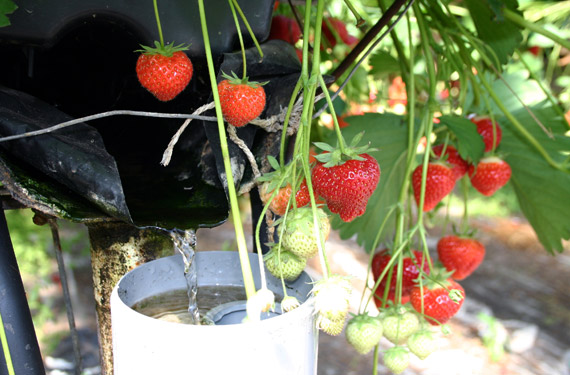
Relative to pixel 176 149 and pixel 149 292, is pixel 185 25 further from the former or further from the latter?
pixel 149 292

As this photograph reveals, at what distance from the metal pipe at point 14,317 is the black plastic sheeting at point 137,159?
90 mm

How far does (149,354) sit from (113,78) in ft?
1.02

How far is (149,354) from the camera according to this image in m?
0.38

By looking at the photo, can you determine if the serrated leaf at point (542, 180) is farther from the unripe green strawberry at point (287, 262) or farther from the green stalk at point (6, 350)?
the green stalk at point (6, 350)

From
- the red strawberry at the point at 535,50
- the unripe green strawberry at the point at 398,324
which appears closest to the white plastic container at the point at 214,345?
the unripe green strawberry at the point at 398,324

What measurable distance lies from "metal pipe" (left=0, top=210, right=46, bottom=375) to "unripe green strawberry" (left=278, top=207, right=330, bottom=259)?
0.24m

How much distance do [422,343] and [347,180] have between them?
298 millimetres

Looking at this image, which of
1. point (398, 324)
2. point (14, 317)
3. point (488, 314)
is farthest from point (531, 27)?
point (488, 314)

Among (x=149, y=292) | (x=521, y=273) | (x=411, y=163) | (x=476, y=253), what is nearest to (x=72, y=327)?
(x=149, y=292)

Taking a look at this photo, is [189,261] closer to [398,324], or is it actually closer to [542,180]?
[398,324]

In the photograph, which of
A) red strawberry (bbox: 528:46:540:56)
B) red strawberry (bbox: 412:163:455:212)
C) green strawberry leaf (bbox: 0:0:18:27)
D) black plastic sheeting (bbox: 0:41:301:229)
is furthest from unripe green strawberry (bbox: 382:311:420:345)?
red strawberry (bbox: 528:46:540:56)

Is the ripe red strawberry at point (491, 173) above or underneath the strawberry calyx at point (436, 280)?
above

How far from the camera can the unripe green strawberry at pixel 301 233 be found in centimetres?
43

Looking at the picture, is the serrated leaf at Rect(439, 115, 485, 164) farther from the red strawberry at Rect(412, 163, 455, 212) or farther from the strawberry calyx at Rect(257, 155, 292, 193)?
the strawberry calyx at Rect(257, 155, 292, 193)
